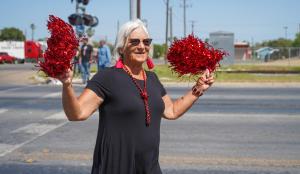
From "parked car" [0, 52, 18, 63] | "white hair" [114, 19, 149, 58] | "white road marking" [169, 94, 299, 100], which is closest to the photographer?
"white hair" [114, 19, 149, 58]

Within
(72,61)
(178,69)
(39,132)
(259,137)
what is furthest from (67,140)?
(72,61)

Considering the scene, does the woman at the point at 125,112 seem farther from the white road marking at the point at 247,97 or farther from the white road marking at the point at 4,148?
the white road marking at the point at 247,97

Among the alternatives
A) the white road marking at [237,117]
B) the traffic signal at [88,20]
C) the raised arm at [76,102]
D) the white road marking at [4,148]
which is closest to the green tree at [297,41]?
the traffic signal at [88,20]

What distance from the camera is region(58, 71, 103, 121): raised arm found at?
9.66 ft

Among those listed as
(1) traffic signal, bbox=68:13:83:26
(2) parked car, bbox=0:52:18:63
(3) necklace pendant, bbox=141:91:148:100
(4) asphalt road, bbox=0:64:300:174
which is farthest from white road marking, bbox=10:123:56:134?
(2) parked car, bbox=0:52:18:63

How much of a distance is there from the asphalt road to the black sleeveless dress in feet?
10.3

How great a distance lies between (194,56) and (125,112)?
0.78m

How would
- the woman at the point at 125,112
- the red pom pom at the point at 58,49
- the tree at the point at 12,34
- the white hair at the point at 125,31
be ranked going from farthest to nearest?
the tree at the point at 12,34 < the white hair at the point at 125,31 < the woman at the point at 125,112 < the red pom pom at the point at 58,49

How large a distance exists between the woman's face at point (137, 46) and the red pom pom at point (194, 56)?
44 cm

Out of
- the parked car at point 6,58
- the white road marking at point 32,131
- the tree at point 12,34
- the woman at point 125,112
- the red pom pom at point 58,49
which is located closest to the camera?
the red pom pom at point 58,49

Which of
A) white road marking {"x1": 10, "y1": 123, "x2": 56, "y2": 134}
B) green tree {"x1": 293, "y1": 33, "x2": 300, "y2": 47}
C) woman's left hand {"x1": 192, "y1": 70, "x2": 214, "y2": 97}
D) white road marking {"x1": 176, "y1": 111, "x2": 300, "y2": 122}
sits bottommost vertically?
white road marking {"x1": 10, "y1": 123, "x2": 56, "y2": 134}

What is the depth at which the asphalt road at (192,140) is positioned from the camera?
6.57 meters

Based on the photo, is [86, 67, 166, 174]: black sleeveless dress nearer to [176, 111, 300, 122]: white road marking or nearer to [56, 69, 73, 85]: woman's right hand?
[56, 69, 73, 85]: woman's right hand

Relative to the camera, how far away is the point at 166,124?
1002 centimetres
